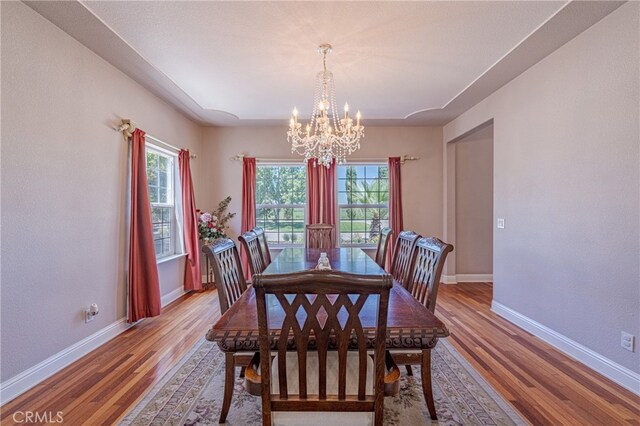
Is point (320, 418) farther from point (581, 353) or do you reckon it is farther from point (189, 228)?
point (189, 228)

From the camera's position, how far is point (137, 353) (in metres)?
2.64

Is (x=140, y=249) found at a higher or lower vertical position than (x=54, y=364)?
higher

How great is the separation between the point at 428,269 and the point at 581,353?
5.45 ft

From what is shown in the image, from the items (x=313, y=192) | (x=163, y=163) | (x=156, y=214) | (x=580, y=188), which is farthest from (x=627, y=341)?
(x=163, y=163)

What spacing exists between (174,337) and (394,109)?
12.7ft

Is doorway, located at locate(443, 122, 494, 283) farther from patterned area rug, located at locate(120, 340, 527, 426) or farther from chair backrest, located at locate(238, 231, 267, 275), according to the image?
chair backrest, located at locate(238, 231, 267, 275)

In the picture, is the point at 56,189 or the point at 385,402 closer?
the point at 385,402

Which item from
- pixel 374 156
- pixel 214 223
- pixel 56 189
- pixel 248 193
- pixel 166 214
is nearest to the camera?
pixel 56 189

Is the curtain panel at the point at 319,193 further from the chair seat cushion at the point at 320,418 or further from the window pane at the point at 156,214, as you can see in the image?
the chair seat cushion at the point at 320,418

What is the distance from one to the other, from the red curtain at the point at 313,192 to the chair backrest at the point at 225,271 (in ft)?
9.47

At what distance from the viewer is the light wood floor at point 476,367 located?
186 cm

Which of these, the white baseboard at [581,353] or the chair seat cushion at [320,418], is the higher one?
the chair seat cushion at [320,418]

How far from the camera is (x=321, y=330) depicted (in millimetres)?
1106

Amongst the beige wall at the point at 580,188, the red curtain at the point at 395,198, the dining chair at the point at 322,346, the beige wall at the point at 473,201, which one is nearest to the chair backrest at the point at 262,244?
the dining chair at the point at 322,346
